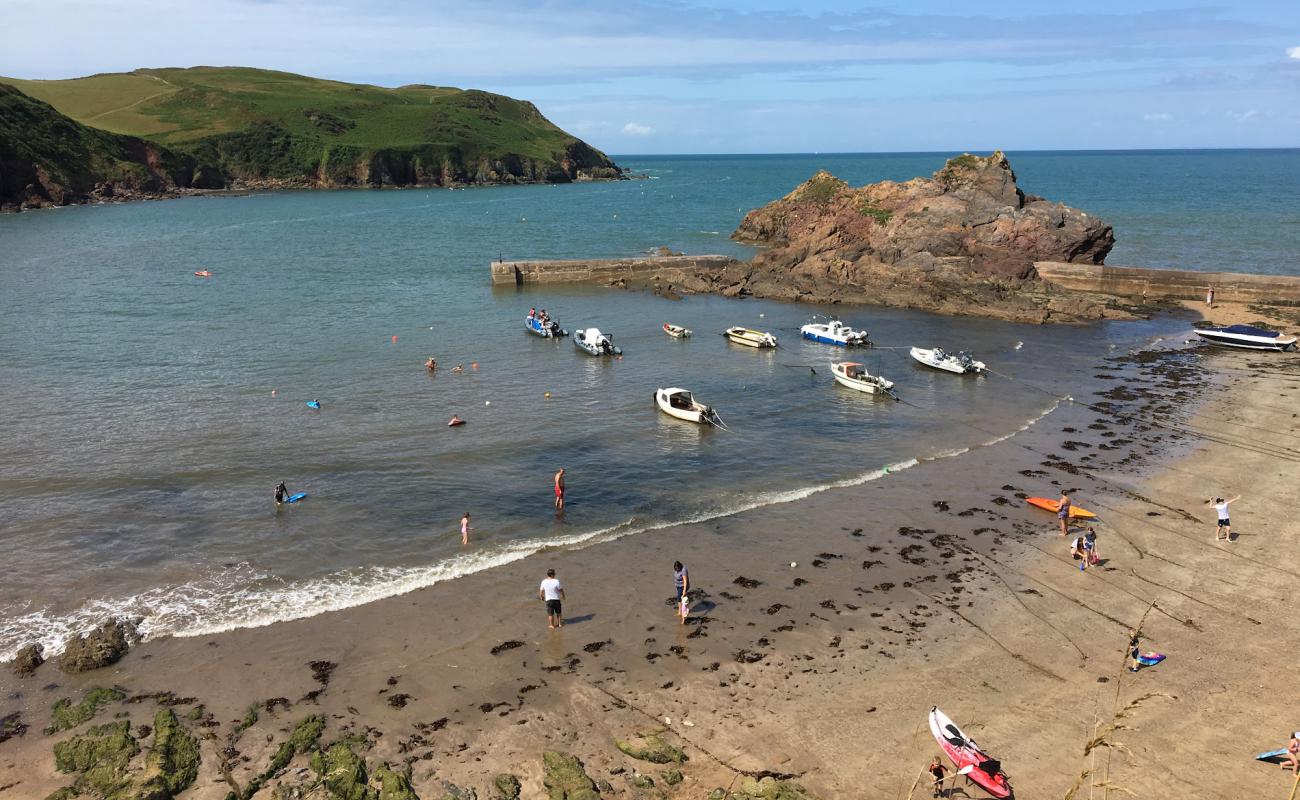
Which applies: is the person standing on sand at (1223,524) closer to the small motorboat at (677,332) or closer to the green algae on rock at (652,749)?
the green algae on rock at (652,749)

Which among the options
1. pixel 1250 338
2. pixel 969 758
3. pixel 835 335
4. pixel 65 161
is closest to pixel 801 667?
pixel 969 758

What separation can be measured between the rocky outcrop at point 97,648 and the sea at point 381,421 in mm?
687

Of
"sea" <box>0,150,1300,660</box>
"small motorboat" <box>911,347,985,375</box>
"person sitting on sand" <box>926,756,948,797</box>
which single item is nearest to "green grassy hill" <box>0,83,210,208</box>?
"sea" <box>0,150,1300,660</box>

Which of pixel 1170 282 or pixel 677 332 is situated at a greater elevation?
pixel 1170 282

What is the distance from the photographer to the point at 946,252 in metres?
71.9

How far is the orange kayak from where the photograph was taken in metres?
27.0

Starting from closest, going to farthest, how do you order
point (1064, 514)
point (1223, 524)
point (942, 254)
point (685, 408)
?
point (1223, 524)
point (1064, 514)
point (685, 408)
point (942, 254)

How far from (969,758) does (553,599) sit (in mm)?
9769

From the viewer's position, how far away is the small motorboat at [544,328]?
184 ft

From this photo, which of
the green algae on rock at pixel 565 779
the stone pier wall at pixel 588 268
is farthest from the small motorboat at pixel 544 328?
the green algae on rock at pixel 565 779

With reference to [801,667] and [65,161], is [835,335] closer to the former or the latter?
[801,667]

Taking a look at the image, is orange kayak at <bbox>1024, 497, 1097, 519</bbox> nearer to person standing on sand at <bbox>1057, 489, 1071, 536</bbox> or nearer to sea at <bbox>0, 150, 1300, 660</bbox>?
person standing on sand at <bbox>1057, 489, 1071, 536</bbox>

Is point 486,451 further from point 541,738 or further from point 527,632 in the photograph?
point 541,738

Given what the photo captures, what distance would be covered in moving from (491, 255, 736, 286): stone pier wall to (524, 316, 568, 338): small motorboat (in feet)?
65.2
